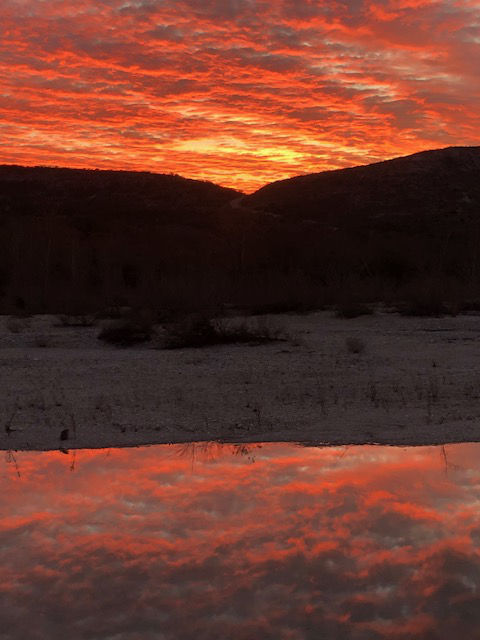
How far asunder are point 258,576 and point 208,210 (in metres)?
61.6

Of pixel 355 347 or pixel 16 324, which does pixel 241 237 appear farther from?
pixel 355 347

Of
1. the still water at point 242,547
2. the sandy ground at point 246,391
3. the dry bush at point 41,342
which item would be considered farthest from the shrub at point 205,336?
the still water at point 242,547

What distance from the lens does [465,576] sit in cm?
406

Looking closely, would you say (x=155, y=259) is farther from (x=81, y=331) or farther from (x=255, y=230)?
(x=81, y=331)

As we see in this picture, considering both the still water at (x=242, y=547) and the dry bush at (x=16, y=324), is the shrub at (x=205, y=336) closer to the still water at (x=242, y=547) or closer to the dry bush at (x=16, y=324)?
the dry bush at (x=16, y=324)

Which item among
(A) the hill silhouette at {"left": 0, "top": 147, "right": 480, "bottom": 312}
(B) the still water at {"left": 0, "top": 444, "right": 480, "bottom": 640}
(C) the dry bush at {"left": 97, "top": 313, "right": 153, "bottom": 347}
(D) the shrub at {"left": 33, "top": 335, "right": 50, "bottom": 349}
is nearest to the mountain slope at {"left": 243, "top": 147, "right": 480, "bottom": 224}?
(A) the hill silhouette at {"left": 0, "top": 147, "right": 480, "bottom": 312}

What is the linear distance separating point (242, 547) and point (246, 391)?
17.8 ft

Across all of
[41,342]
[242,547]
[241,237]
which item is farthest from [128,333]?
[241,237]

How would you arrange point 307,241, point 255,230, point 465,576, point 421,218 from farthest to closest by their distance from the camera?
point 421,218
point 255,230
point 307,241
point 465,576

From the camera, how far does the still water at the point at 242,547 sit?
144 inches

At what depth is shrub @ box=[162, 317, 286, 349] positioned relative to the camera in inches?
563

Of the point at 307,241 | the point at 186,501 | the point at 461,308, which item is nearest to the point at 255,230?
the point at 307,241

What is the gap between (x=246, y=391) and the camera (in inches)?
390

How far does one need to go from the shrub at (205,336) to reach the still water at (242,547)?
25.5 ft
